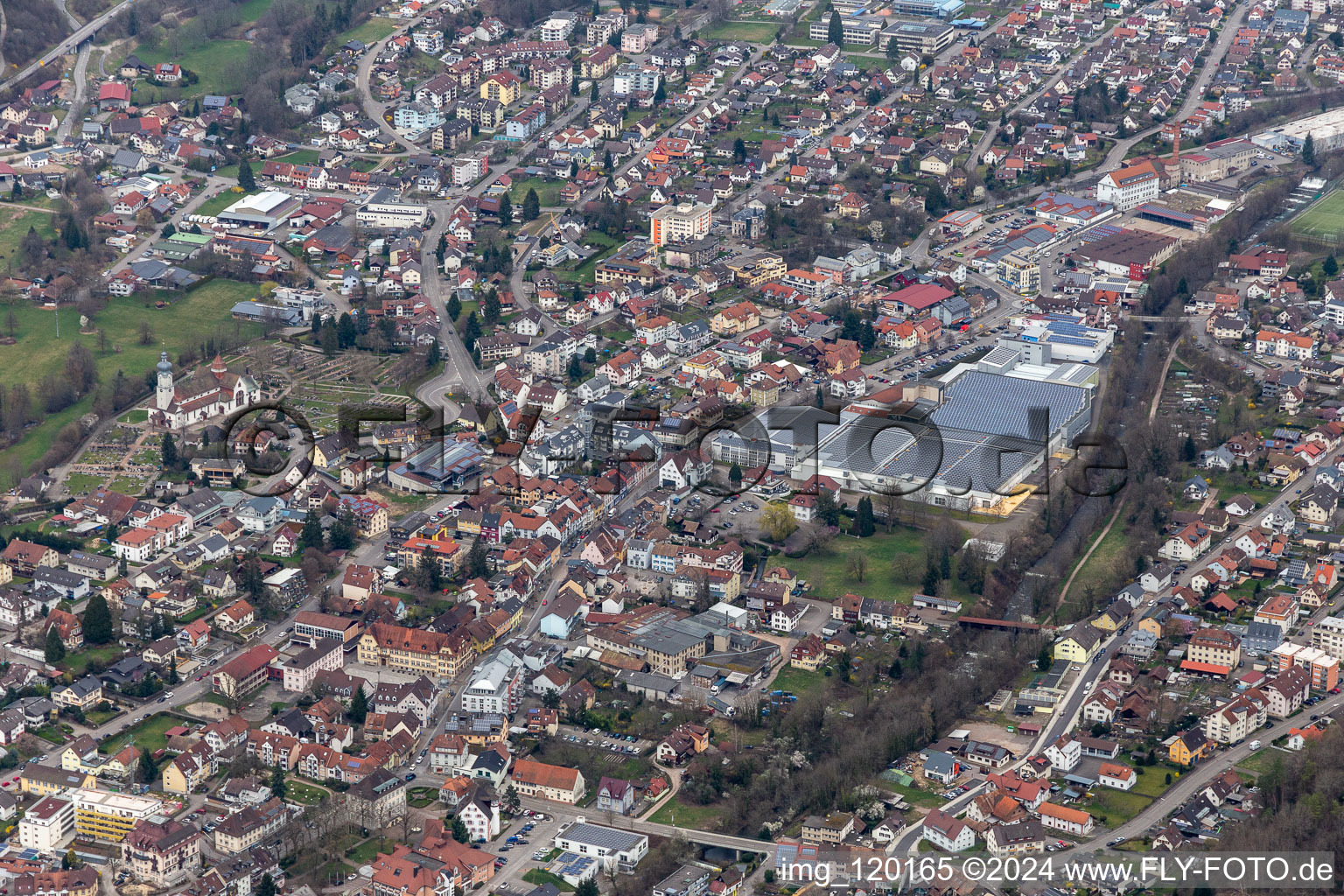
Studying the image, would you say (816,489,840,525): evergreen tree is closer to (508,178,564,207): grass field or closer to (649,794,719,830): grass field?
(649,794,719,830): grass field

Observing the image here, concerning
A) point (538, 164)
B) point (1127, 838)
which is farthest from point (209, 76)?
point (1127, 838)

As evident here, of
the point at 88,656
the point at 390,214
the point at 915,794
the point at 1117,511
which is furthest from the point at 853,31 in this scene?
the point at 915,794

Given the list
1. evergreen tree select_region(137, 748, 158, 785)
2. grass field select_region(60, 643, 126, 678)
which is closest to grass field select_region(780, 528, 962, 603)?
grass field select_region(60, 643, 126, 678)

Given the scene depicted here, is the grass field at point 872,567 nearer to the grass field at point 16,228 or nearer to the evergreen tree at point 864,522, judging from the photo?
the evergreen tree at point 864,522

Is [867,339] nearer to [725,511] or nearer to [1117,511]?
[725,511]

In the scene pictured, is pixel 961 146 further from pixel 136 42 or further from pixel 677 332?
pixel 136 42

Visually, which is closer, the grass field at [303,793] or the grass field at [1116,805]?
the grass field at [1116,805]

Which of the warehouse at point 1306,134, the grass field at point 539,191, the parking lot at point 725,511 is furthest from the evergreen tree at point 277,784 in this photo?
the warehouse at point 1306,134
